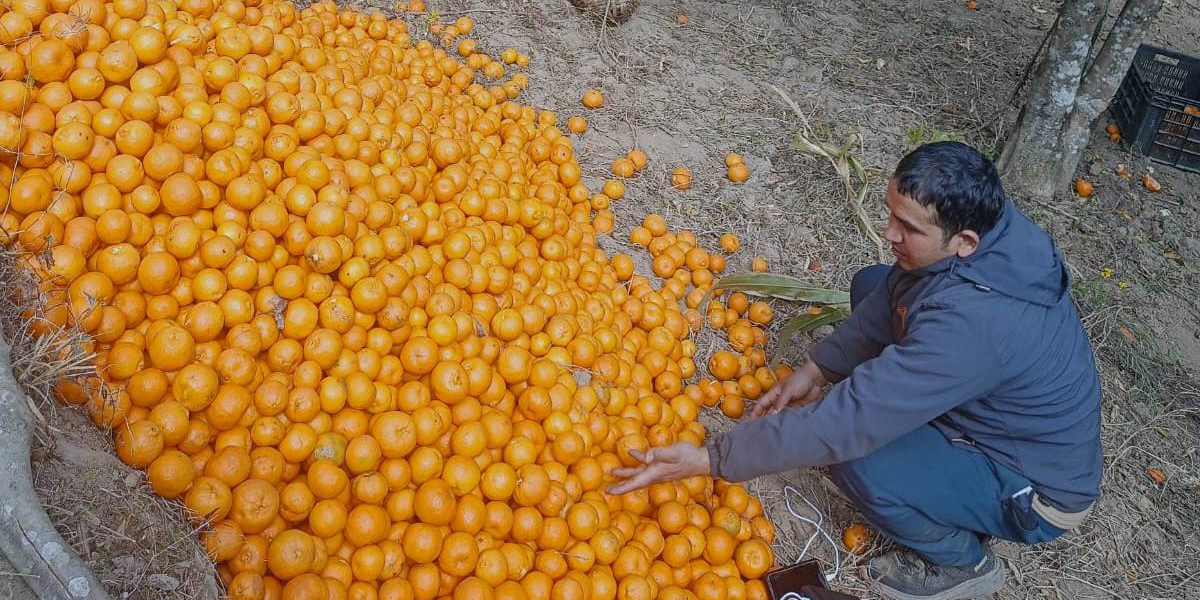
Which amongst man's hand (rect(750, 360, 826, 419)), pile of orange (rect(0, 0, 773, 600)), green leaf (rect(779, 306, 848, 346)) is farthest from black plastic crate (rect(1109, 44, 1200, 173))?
pile of orange (rect(0, 0, 773, 600))

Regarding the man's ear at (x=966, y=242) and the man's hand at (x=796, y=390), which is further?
the man's hand at (x=796, y=390)

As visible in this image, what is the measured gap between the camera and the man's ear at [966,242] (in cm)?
234

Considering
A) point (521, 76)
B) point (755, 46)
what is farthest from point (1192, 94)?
point (521, 76)

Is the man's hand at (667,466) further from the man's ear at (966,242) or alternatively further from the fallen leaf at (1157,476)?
the fallen leaf at (1157,476)

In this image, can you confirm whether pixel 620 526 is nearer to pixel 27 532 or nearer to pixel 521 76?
pixel 27 532

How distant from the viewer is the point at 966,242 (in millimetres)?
2381

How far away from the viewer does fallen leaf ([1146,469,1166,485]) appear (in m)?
3.48

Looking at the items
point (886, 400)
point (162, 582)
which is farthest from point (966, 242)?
point (162, 582)

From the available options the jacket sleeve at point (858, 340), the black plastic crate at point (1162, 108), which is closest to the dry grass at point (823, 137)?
the jacket sleeve at point (858, 340)

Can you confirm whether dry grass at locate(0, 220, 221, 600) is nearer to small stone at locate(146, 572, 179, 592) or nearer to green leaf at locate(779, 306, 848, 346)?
small stone at locate(146, 572, 179, 592)

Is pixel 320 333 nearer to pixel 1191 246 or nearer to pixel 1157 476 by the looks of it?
pixel 1157 476

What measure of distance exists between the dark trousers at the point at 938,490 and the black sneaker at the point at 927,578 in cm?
22

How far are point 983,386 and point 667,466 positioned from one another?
1076 mm

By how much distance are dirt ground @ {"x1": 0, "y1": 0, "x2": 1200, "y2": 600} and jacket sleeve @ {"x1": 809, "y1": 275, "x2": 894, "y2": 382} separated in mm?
509
